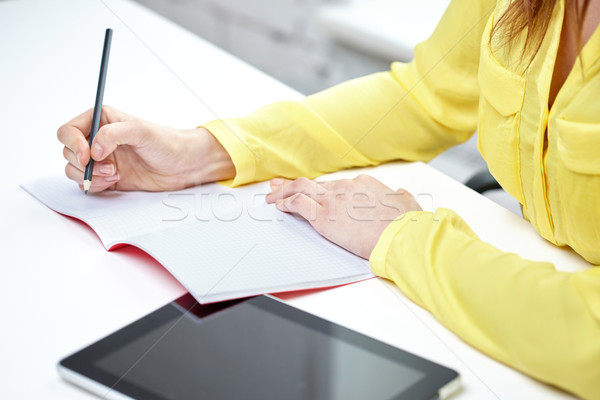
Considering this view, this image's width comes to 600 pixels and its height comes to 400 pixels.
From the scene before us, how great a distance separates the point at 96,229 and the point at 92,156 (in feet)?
0.25

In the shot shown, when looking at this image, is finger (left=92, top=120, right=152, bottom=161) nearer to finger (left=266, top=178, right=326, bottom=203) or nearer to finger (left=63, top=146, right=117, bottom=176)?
finger (left=63, top=146, right=117, bottom=176)

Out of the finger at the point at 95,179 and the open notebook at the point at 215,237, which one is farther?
the finger at the point at 95,179

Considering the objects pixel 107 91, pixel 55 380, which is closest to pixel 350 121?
pixel 107 91

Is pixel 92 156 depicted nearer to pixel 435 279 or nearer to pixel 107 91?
pixel 107 91

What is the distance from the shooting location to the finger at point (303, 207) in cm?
50

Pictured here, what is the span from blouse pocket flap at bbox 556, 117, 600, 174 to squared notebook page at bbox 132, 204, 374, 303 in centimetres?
15

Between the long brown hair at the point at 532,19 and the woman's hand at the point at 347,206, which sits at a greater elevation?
the long brown hair at the point at 532,19

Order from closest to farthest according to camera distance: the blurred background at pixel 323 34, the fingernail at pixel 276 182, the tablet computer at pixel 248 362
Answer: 1. the tablet computer at pixel 248 362
2. the fingernail at pixel 276 182
3. the blurred background at pixel 323 34

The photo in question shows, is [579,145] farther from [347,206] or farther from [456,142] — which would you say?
[456,142]

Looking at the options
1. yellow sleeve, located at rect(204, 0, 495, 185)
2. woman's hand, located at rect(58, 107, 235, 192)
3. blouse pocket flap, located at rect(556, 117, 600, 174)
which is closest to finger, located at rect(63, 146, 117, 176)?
woman's hand, located at rect(58, 107, 235, 192)

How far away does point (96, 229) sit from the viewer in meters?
0.48

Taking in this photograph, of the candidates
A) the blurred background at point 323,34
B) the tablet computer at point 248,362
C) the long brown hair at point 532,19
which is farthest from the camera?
the blurred background at point 323,34

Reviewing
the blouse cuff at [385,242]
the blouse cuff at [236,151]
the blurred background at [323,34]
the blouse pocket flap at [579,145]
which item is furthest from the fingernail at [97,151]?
the blurred background at [323,34]

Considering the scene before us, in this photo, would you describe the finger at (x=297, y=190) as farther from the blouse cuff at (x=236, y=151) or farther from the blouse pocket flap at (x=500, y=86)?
the blouse pocket flap at (x=500, y=86)
